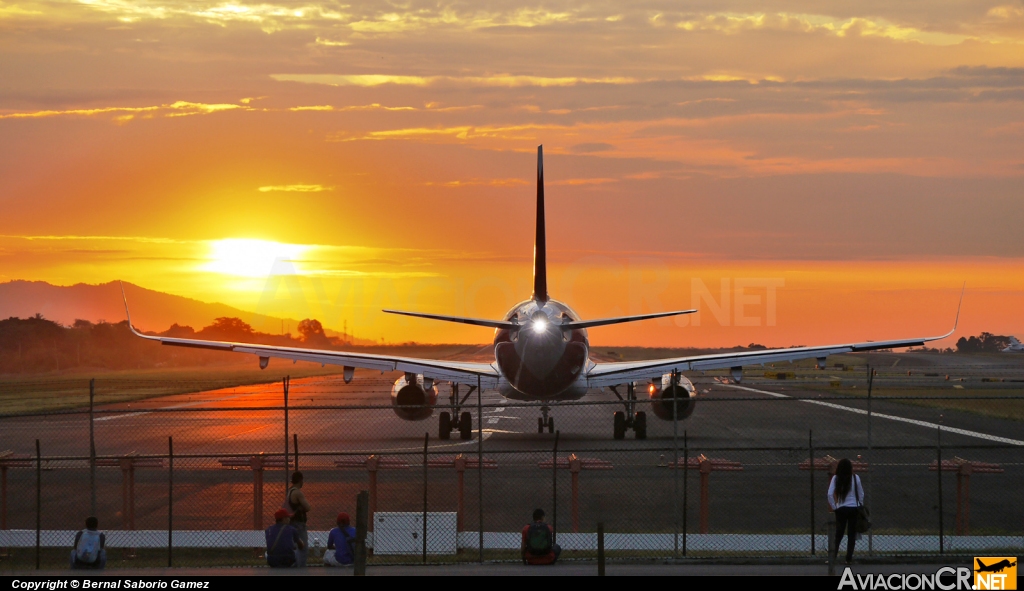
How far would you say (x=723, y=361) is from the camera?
33.6 meters

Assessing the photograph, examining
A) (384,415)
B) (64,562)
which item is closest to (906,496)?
(64,562)

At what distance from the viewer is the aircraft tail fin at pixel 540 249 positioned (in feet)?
110

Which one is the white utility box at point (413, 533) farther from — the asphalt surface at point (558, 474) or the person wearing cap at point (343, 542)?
the person wearing cap at point (343, 542)

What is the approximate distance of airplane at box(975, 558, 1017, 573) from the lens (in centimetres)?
1420

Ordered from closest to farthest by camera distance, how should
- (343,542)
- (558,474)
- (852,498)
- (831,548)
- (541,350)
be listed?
(831,548)
(343,542)
(852,498)
(558,474)
(541,350)

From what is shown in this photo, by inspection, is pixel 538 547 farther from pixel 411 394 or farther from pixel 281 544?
pixel 411 394

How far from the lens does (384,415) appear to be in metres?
51.0

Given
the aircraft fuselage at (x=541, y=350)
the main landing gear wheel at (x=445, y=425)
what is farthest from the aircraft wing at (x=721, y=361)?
the main landing gear wheel at (x=445, y=425)

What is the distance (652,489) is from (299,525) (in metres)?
11.3

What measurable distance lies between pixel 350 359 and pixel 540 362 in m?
6.54

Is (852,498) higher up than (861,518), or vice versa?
(852,498)

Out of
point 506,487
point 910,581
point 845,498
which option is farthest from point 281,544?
point 506,487

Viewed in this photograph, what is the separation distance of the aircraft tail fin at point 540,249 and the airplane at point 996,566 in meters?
19.2

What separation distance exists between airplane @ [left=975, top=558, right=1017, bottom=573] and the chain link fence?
1328mm
